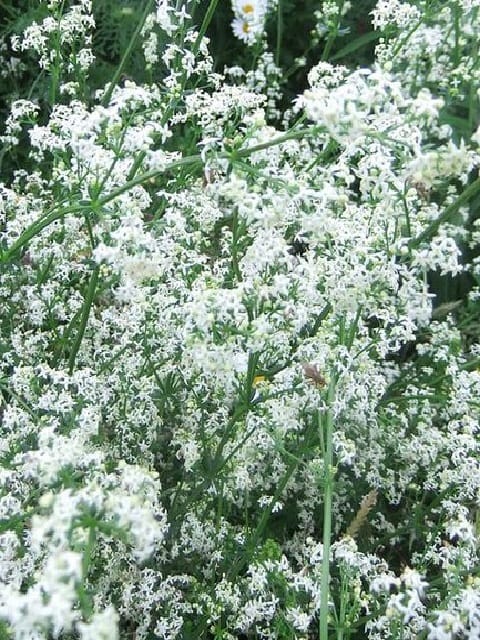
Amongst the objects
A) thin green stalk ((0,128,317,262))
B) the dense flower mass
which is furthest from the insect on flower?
thin green stalk ((0,128,317,262))

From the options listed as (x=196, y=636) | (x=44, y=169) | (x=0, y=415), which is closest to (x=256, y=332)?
(x=196, y=636)

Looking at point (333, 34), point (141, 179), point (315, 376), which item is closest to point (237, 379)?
point (315, 376)

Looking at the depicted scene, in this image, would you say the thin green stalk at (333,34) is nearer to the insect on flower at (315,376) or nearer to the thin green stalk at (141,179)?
the thin green stalk at (141,179)

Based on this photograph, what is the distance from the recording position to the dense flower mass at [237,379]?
181cm

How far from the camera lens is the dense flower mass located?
5.95ft

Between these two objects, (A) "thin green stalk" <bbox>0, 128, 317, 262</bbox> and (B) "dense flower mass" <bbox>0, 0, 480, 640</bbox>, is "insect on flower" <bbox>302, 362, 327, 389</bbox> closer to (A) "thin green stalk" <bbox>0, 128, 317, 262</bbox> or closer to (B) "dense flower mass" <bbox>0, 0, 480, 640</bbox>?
(B) "dense flower mass" <bbox>0, 0, 480, 640</bbox>

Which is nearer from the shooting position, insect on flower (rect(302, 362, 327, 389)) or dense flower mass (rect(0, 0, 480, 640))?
dense flower mass (rect(0, 0, 480, 640))

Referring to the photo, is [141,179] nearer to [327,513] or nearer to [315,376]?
[315,376]

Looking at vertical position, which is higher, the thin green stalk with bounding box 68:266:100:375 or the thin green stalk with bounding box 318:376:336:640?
the thin green stalk with bounding box 68:266:100:375

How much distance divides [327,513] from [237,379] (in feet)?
1.33

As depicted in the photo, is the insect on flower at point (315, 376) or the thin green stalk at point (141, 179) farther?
the insect on flower at point (315, 376)

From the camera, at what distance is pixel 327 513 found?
73.5 inches

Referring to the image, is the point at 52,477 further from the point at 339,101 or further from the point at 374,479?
the point at 374,479

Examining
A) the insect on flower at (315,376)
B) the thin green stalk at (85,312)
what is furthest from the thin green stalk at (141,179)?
the insect on flower at (315,376)
